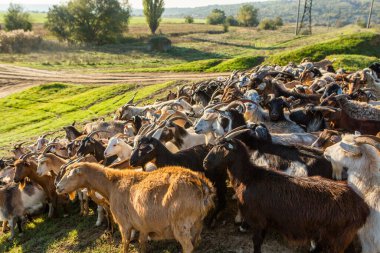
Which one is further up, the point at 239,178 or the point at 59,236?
the point at 239,178

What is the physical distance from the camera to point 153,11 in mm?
68312

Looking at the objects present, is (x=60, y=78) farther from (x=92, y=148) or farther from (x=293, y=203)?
(x=293, y=203)

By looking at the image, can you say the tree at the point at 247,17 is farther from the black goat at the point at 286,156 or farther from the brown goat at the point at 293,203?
the brown goat at the point at 293,203

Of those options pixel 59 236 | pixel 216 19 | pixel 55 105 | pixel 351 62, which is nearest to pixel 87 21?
pixel 55 105

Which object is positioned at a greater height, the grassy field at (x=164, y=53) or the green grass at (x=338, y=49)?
the green grass at (x=338, y=49)

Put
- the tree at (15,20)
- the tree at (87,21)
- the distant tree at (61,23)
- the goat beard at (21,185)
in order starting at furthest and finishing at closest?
the tree at (15,20), the distant tree at (61,23), the tree at (87,21), the goat beard at (21,185)

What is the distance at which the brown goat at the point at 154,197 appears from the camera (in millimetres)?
6438

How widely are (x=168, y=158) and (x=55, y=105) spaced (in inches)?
895

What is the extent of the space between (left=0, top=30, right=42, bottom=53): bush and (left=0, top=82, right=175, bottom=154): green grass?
22.2 meters

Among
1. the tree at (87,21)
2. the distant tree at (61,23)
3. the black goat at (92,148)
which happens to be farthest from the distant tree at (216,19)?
the black goat at (92,148)

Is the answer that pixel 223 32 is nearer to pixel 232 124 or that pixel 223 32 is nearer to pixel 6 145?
pixel 6 145

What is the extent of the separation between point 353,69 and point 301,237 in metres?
18.5

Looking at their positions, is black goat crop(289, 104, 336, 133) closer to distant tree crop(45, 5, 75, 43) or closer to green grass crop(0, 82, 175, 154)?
green grass crop(0, 82, 175, 154)

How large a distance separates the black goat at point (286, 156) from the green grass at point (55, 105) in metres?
16.3
